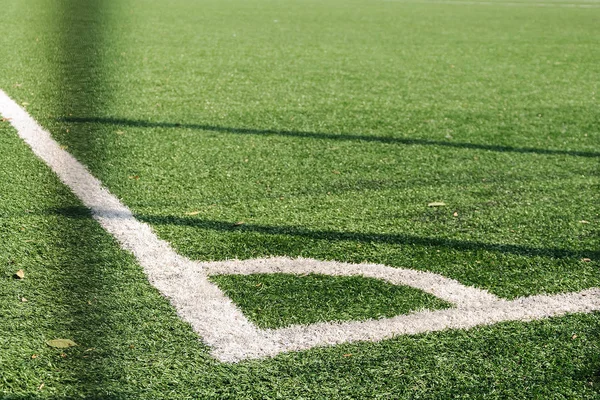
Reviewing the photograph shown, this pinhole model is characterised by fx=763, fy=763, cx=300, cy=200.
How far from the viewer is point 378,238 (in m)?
3.24

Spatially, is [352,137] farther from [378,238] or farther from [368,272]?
[368,272]

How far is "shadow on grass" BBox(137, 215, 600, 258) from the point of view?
10.4 feet

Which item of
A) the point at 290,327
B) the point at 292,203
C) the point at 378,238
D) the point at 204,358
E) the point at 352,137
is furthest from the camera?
the point at 352,137

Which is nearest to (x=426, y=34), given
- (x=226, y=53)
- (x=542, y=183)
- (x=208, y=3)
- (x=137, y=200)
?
(x=226, y=53)

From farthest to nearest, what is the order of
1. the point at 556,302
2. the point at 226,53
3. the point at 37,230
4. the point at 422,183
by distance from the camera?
1. the point at 226,53
2. the point at 422,183
3. the point at 37,230
4. the point at 556,302

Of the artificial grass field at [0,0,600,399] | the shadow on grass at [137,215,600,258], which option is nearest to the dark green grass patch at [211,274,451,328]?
the artificial grass field at [0,0,600,399]

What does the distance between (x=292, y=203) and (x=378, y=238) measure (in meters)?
0.59

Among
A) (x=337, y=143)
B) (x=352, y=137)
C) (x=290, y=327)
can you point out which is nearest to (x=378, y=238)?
(x=290, y=327)

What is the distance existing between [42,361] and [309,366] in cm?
75

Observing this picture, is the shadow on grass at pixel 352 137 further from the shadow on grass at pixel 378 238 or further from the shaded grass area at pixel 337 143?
the shadow on grass at pixel 378 238

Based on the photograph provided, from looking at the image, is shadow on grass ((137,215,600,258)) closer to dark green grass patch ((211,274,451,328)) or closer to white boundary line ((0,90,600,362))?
white boundary line ((0,90,600,362))

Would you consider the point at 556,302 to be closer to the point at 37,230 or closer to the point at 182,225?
the point at 182,225

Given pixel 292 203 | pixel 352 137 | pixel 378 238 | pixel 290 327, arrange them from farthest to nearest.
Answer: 1. pixel 352 137
2. pixel 292 203
3. pixel 378 238
4. pixel 290 327

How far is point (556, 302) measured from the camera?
105 inches
